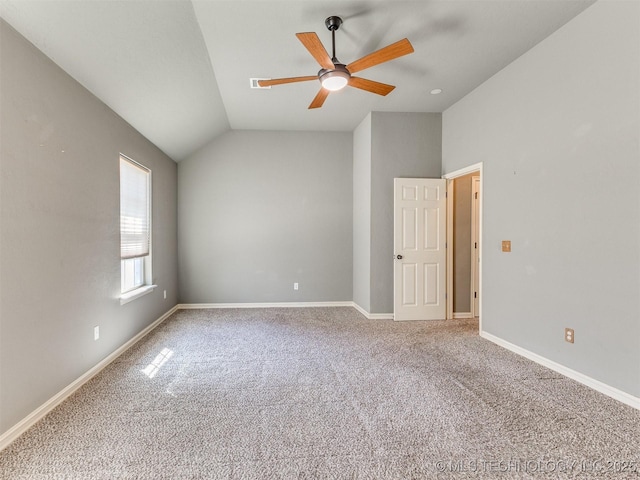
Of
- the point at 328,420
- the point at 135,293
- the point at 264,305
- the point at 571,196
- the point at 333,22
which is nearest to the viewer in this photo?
the point at 328,420

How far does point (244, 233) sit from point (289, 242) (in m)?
0.78

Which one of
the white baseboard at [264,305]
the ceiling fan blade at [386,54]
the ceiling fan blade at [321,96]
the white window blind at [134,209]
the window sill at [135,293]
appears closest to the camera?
the ceiling fan blade at [386,54]

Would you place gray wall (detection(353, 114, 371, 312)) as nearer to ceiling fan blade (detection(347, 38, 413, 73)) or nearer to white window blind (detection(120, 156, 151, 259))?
ceiling fan blade (detection(347, 38, 413, 73))

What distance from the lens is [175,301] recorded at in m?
4.96

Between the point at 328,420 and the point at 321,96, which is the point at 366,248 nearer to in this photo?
the point at 321,96

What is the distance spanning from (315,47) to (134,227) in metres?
2.96

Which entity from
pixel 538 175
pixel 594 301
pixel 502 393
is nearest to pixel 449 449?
pixel 502 393

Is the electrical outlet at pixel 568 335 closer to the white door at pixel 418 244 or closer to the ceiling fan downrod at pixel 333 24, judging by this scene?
the white door at pixel 418 244

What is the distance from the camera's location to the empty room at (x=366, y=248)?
1809mm

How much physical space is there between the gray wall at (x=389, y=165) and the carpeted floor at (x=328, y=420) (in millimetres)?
1299

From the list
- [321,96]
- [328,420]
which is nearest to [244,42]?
[321,96]

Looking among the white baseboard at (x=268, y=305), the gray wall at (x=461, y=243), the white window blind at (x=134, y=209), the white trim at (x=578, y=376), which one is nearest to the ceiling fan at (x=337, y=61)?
the white window blind at (x=134, y=209)

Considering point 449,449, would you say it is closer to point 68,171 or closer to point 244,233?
point 68,171

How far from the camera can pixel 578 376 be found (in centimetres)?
251
